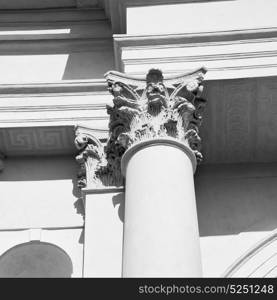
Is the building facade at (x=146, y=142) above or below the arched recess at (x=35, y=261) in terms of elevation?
above

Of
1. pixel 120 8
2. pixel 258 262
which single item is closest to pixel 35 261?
pixel 258 262

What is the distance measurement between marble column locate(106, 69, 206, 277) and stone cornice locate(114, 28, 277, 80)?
0.69m

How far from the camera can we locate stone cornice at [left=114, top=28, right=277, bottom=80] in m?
12.1

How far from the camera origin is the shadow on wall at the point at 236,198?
12141mm

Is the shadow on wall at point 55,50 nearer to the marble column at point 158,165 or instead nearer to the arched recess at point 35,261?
the marble column at point 158,165

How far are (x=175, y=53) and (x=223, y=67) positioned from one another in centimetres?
90

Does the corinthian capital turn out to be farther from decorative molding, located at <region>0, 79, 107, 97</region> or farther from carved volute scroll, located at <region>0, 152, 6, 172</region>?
carved volute scroll, located at <region>0, 152, 6, 172</region>

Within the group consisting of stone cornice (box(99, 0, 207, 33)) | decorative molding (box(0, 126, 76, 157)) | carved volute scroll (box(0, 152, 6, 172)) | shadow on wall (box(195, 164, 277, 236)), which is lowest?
shadow on wall (box(195, 164, 277, 236))

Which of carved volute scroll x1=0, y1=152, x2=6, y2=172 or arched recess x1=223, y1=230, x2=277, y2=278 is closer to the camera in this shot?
arched recess x1=223, y1=230, x2=277, y2=278

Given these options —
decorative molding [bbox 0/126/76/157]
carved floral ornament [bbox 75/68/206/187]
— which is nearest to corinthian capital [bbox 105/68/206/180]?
carved floral ornament [bbox 75/68/206/187]

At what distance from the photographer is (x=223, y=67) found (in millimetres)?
12070

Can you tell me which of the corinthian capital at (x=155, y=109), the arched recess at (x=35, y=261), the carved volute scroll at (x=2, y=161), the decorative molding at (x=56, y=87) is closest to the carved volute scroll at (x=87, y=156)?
the corinthian capital at (x=155, y=109)
